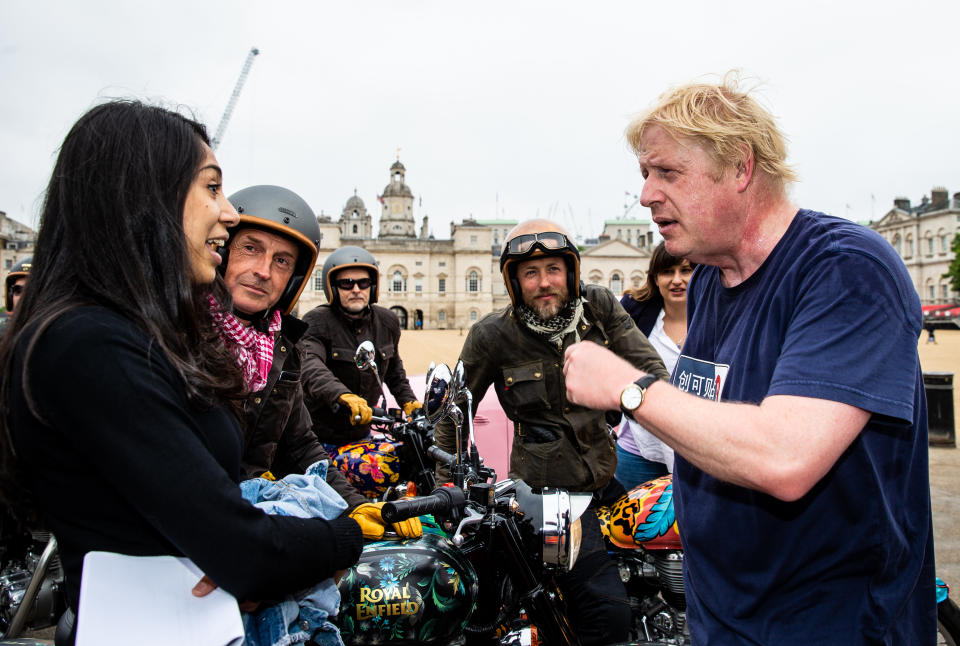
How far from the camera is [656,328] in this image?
435cm

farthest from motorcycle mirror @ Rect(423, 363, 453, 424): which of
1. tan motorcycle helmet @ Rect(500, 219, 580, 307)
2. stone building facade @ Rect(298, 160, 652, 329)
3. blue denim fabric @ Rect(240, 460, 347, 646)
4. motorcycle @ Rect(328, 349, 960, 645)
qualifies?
stone building facade @ Rect(298, 160, 652, 329)

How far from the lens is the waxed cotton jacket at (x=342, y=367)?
13.2 feet

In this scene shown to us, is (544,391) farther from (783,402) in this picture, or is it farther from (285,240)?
(783,402)

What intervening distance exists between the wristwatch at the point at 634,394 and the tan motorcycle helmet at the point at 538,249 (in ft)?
6.14

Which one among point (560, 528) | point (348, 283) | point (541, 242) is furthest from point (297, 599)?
point (348, 283)

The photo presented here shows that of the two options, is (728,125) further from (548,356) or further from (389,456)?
(389,456)

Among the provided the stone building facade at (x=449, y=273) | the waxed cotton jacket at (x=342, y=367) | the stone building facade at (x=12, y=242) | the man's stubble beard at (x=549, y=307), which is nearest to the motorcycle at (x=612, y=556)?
the man's stubble beard at (x=549, y=307)

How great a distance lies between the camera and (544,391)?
3.07 meters

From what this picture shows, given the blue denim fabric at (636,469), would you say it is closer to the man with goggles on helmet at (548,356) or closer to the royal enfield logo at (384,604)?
the man with goggles on helmet at (548,356)

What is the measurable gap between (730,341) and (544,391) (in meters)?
1.47

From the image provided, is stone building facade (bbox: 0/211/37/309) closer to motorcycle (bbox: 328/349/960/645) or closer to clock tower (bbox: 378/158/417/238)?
clock tower (bbox: 378/158/417/238)

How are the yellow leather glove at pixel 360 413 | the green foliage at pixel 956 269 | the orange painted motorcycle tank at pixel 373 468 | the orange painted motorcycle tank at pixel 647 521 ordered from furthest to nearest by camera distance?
the green foliage at pixel 956 269 < the orange painted motorcycle tank at pixel 373 468 < the yellow leather glove at pixel 360 413 < the orange painted motorcycle tank at pixel 647 521

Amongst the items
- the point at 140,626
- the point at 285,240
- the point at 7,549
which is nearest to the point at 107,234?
the point at 140,626

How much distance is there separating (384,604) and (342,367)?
9.83ft
